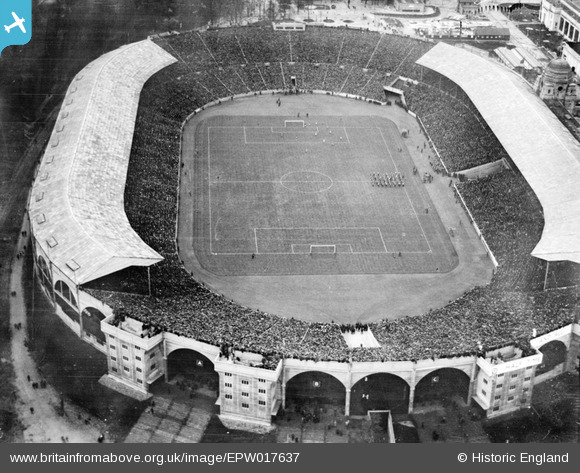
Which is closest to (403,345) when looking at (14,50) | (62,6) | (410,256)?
(410,256)

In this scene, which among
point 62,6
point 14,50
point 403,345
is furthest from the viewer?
point 62,6

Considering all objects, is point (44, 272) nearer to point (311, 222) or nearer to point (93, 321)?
point (93, 321)

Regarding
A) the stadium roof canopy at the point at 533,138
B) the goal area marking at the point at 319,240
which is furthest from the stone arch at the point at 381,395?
the goal area marking at the point at 319,240

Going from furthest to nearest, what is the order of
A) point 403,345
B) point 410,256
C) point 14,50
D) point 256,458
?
1. point 14,50
2. point 410,256
3. point 403,345
4. point 256,458

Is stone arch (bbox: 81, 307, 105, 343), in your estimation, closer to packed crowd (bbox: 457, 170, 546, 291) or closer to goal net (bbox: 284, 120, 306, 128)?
packed crowd (bbox: 457, 170, 546, 291)

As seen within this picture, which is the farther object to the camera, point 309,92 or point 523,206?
point 309,92

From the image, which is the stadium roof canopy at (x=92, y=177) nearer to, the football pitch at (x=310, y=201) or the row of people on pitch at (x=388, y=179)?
the football pitch at (x=310, y=201)

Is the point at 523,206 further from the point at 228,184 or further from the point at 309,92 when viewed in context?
the point at 309,92

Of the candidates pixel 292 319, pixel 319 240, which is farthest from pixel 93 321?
pixel 319 240
